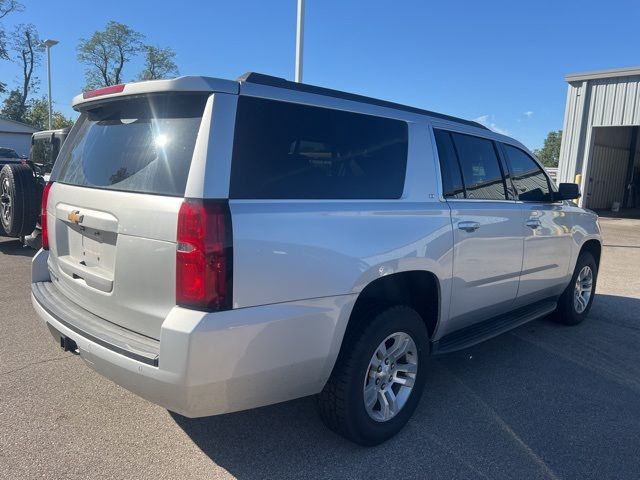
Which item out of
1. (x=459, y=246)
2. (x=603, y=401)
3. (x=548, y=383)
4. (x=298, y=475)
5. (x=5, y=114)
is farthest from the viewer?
(x=5, y=114)

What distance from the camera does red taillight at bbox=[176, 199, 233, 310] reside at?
86.4 inches

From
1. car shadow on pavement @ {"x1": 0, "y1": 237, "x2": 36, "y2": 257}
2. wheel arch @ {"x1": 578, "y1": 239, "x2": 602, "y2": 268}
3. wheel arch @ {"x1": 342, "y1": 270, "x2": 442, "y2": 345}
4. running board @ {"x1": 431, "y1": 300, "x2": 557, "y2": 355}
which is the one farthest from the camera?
car shadow on pavement @ {"x1": 0, "y1": 237, "x2": 36, "y2": 257}

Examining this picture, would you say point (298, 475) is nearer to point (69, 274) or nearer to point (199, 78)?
point (69, 274)

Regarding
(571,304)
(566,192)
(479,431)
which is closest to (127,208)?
(479,431)

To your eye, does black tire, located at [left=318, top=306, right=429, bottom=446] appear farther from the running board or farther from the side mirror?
the side mirror

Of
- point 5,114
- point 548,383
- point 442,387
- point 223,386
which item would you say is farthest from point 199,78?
point 5,114

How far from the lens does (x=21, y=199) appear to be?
703 centimetres

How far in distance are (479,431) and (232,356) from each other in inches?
71.0

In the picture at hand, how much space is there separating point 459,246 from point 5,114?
65.6 m

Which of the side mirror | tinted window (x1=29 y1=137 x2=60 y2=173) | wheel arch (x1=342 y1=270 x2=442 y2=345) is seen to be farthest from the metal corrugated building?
wheel arch (x1=342 y1=270 x2=442 y2=345)

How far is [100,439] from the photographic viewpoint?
294cm

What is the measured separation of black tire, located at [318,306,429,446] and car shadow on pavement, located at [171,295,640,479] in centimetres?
13

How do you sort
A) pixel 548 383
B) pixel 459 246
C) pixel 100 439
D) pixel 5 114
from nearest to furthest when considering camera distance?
pixel 100 439, pixel 459 246, pixel 548 383, pixel 5 114

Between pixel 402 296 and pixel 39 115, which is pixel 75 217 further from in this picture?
pixel 39 115
